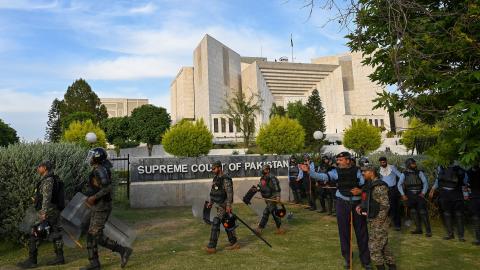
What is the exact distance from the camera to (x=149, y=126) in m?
54.8

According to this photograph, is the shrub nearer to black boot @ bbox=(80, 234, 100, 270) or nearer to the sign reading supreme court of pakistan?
black boot @ bbox=(80, 234, 100, 270)

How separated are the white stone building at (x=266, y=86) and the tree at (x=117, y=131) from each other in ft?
76.1

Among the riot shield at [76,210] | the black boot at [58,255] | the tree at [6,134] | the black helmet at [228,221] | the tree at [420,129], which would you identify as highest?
the tree at [6,134]

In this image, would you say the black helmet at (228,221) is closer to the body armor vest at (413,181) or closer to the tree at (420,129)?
the tree at (420,129)

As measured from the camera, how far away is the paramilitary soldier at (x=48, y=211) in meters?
6.20

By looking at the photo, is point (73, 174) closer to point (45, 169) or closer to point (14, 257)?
point (14, 257)

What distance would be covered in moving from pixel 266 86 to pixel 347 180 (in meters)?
87.5

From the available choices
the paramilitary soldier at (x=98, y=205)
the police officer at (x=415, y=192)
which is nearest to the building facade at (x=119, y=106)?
the police officer at (x=415, y=192)

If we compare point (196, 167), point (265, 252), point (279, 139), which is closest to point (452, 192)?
point (265, 252)

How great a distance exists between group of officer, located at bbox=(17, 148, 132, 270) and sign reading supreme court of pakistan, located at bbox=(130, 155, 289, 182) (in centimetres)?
743

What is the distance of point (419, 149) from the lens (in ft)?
50.3

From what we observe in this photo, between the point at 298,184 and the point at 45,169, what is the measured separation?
30.7 ft

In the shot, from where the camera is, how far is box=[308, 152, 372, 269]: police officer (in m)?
5.89

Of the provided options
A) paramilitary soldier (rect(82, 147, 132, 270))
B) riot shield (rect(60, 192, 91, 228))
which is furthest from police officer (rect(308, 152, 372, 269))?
riot shield (rect(60, 192, 91, 228))
